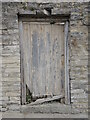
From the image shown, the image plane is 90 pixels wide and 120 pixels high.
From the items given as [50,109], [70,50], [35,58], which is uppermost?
[70,50]

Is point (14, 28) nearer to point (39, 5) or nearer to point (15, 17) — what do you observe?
point (15, 17)

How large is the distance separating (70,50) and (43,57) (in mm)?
587

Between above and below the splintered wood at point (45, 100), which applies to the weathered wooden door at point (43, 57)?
above

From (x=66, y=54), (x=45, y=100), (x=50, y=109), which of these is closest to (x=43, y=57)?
(x=66, y=54)

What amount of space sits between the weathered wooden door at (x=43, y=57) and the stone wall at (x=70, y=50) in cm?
27

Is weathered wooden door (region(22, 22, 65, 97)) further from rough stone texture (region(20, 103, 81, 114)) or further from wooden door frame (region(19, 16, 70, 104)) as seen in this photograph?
rough stone texture (region(20, 103, 81, 114))

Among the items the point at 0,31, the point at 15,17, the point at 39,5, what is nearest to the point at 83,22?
the point at 39,5

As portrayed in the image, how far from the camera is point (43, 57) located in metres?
5.27

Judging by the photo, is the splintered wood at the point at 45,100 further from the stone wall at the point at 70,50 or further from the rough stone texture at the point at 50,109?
the stone wall at the point at 70,50

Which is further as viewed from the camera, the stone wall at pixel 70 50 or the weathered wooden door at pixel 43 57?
the weathered wooden door at pixel 43 57

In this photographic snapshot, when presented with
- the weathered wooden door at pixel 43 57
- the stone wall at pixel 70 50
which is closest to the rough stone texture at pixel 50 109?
the stone wall at pixel 70 50

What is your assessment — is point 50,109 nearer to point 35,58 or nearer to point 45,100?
point 45,100

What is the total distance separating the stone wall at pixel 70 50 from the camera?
5.00 metres

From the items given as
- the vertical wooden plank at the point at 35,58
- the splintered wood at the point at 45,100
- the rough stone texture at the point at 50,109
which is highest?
the vertical wooden plank at the point at 35,58
